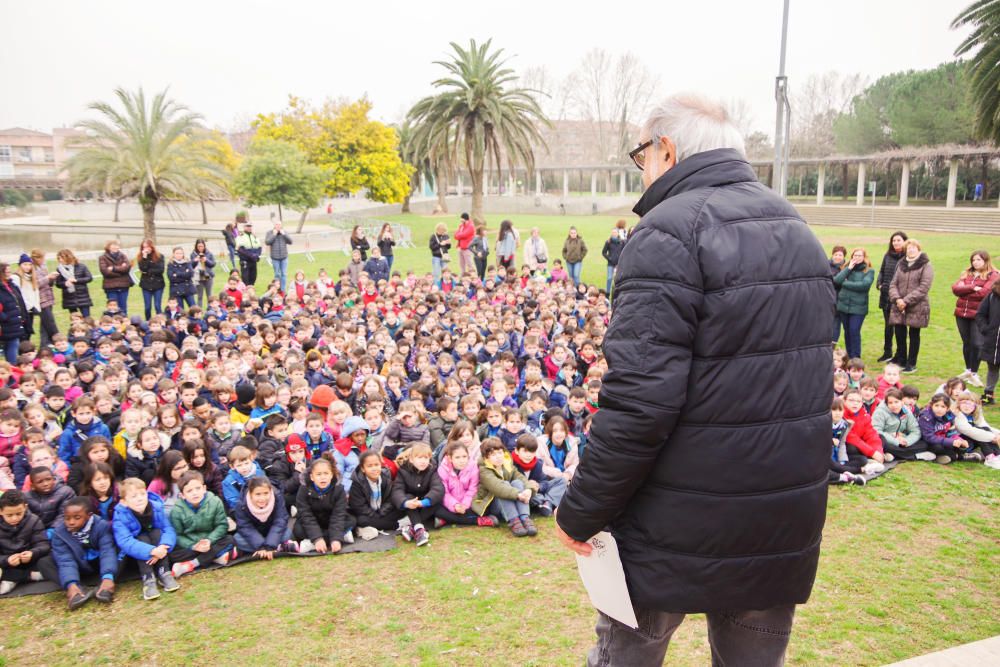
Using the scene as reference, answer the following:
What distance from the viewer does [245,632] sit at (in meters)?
4.01

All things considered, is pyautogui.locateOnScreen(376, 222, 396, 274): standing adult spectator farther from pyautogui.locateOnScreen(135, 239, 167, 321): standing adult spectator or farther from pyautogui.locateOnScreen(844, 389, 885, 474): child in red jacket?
pyautogui.locateOnScreen(844, 389, 885, 474): child in red jacket

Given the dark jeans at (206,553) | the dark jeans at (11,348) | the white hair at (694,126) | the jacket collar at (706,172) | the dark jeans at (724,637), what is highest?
the white hair at (694,126)

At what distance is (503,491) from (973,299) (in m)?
6.82

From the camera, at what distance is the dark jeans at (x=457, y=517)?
5.70 m

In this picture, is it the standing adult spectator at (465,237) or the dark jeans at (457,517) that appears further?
the standing adult spectator at (465,237)

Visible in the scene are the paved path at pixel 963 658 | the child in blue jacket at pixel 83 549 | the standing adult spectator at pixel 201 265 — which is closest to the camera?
the paved path at pixel 963 658

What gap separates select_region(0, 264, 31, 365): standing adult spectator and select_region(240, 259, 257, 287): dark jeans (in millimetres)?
5459

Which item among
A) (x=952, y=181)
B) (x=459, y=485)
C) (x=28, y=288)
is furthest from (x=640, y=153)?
(x=952, y=181)

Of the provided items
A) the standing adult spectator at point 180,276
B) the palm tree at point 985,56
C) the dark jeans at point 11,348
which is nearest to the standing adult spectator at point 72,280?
the standing adult spectator at point 180,276

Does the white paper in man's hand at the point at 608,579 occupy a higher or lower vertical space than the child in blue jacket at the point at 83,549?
higher

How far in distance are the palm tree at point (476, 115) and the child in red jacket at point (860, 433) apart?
19.6 metres

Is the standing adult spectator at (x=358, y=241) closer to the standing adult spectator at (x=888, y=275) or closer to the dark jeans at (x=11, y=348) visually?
the dark jeans at (x=11, y=348)

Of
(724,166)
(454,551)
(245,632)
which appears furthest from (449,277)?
(724,166)

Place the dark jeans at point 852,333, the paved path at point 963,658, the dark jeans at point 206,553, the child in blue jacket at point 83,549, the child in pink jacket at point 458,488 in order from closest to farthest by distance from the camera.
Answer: the paved path at point 963,658 < the child in blue jacket at point 83,549 < the dark jeans at point 206,553 < the child in pink jacket at point 458,488 < the dark jeans at point 852,333
